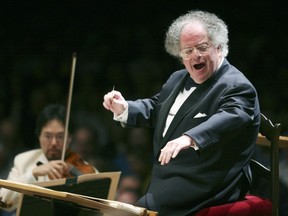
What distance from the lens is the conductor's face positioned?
136 inches

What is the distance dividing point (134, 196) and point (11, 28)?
201 cm

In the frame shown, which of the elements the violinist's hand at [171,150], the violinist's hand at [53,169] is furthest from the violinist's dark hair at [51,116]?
the violinist's hand at [171,150]

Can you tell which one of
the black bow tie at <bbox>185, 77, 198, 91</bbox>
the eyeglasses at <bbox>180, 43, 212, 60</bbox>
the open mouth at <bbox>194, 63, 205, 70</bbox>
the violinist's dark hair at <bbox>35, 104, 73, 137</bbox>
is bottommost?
the violinist's dark hair at <bbox>35, 104, 73, 137</bbox>

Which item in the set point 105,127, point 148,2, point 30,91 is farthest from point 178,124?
point 148,2

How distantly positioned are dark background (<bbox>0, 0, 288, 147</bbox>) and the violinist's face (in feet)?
2.46

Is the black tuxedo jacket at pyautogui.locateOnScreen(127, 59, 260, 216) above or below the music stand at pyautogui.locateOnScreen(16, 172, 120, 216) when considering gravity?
above

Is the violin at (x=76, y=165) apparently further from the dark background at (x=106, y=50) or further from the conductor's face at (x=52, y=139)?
the dark background at (x=106, y=50)

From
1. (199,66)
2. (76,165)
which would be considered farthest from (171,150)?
(76,165)

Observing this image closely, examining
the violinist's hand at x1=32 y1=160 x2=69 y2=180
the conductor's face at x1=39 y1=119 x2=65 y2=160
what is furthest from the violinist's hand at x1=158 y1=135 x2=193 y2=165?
the conductor's face at x1=39 y1=119 x2=65 y2=160

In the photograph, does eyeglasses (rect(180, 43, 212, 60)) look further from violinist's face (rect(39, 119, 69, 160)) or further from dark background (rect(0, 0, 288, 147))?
dark background (rect(0, 0, 288, 147))

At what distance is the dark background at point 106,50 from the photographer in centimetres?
438

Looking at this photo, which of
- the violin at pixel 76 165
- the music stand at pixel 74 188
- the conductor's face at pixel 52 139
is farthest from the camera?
the conductor's face at pixel 52 139

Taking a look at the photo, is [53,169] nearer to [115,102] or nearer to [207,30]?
[115,102]

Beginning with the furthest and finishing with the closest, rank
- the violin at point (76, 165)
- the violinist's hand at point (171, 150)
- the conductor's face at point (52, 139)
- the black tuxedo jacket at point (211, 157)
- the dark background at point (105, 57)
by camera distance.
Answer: the dark background at point (105, 57), the conductor's face at point (52, 139), the violin at point (76, 165), the black tuxedo jacket at point (211, 157), the violinist's hand at point (171, 150)
